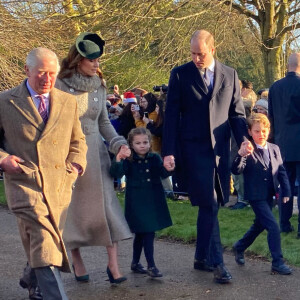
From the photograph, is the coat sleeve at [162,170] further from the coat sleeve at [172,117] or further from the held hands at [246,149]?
the held hands at [246,149]

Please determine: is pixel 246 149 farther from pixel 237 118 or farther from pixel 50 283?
pixel 50 283

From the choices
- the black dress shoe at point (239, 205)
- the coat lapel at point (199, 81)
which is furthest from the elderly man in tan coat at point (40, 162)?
the black dress shoe at point (239, 205)

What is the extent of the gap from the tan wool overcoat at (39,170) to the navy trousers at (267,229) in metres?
2.15

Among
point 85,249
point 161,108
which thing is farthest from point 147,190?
point 161,108

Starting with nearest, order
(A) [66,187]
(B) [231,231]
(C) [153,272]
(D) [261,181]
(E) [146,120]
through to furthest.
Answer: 1. (A) [66,187]
2. (C) [153,272]
3. (D) [261,181]
4. (B) [231,231]
5. (E) [146,120]

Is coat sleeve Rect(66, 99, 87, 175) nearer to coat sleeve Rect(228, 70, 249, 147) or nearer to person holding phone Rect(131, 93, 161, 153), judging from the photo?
coat sleeve Rect(228, 70, 249, 147)

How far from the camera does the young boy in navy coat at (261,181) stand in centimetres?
636

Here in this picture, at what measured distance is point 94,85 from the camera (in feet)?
19.5

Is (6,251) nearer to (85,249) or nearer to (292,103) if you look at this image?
(85,249)

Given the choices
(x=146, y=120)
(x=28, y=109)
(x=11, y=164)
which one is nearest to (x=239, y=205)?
(x=146, y=120)

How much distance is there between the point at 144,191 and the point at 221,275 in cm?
97

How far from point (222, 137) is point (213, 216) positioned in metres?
0.67

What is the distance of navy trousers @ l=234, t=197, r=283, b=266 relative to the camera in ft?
20.5

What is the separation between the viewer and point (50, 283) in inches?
179
